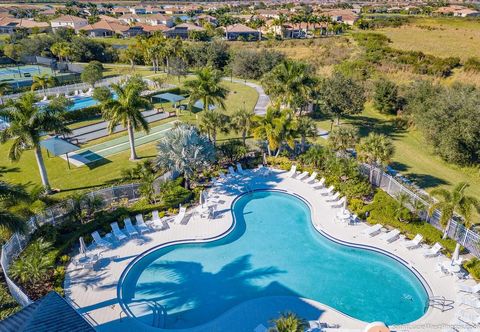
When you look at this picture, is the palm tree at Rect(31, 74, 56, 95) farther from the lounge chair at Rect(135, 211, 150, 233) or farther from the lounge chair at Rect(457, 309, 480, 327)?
the lounge chair at Rect(457, 309, 480, 327)

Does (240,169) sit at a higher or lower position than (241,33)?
lower

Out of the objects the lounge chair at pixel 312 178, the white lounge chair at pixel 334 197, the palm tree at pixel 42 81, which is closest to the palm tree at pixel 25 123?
the lounge chair at pixel 312 178

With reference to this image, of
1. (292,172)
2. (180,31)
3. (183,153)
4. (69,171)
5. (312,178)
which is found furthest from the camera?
(180,31)

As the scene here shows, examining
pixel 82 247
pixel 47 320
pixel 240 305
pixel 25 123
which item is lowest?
pixel 240 305

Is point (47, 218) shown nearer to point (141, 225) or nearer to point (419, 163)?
point (141, 225)

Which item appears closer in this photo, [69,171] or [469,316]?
[469,316]

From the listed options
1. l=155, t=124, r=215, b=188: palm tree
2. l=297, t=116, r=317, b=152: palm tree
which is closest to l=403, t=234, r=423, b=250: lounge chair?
l=297, t=116, r=317, b=152: palm tree

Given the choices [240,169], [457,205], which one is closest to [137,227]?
[240,169]
